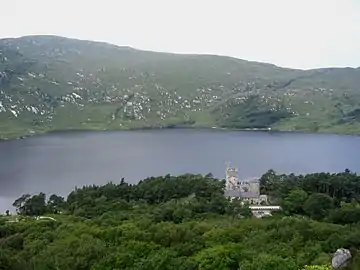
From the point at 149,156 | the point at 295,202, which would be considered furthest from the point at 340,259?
the point at 149,156

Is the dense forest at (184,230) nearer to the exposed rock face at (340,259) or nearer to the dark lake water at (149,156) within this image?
the exposed rock face at (340,259)

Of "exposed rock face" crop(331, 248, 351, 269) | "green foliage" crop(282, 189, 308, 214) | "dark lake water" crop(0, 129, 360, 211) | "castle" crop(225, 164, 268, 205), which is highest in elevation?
"exposed rock face" crop(331, 248, 351, 269)

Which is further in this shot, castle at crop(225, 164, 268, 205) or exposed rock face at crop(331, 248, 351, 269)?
castle at crop(225, 164, 268, 205)

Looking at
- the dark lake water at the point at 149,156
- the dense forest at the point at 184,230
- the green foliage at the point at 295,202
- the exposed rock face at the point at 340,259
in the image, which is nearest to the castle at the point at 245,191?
the dense forest at the point at 184,230

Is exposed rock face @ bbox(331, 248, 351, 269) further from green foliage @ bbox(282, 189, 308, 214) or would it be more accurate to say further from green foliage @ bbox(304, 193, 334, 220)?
green foliage @ bbox(282, 189, 308, 214)

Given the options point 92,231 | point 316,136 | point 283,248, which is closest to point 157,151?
point 316,136

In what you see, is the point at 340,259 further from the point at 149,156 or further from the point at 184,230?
the point at 149,156

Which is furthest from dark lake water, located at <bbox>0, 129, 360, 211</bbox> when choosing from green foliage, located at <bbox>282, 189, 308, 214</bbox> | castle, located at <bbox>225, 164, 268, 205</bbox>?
green foliage, located at <bbox>282, 189, 308, 214</bbox>

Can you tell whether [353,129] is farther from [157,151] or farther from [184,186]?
[184,186]
